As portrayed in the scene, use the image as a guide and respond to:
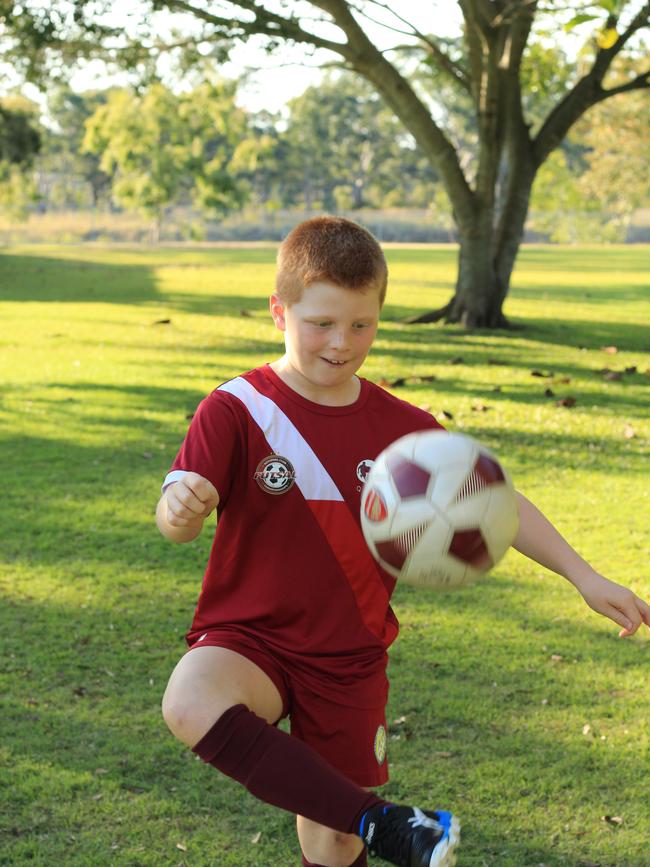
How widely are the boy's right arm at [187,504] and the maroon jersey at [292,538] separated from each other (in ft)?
0.21

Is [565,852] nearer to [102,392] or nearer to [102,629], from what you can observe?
[102,629]

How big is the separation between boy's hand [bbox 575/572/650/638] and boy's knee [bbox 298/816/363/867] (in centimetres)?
88

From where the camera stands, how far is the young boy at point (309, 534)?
9.55 ft

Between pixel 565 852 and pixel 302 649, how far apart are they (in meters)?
1.16

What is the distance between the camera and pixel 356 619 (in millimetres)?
2992

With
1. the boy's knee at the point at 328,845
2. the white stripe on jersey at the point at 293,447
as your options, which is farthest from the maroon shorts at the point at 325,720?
the white stripe on jersey at the point at 293,447

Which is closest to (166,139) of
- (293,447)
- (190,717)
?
(293,447)

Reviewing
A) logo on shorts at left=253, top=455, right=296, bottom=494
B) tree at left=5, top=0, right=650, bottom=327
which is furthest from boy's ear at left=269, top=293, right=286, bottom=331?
tree at left=5, top=0, right=650, bottom=327

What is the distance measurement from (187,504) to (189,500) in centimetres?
1

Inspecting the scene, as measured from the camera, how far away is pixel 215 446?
2.94 meters

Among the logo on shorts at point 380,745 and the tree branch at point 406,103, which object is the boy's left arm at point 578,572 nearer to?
the logo on shorts at point 380,745

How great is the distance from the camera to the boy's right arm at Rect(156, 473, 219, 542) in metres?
2.77

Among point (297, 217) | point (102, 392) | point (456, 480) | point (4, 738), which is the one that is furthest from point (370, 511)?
point (297, 217)

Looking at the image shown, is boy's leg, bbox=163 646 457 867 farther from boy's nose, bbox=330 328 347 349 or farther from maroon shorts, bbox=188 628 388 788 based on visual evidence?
boy's nose, bbox=330 328 347 349
